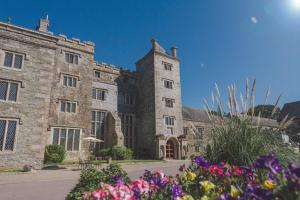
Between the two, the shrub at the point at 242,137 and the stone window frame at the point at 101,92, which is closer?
the shrub at the point at 242,137

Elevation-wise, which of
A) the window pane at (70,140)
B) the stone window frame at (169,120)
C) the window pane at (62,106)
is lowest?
the window pane at (70,140)

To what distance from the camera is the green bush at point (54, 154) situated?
17469mm

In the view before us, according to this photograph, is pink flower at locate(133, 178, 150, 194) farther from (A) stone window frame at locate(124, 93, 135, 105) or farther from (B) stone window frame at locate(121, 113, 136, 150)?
(A) stone window frame at locate(124, 93, 135, 105)

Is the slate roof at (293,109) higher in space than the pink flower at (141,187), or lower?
higher

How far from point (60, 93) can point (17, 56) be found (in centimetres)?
582

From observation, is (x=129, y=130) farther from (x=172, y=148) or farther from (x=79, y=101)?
(x=79, y=101)

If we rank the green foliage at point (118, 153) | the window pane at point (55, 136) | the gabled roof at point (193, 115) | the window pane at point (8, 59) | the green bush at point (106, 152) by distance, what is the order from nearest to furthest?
the window pane at point (8, 59) → the window pane at point (55, 136) → the green foliage at point (118, 153) → the green bush at point (106, 152) → the gabled roof at point (193, 115)

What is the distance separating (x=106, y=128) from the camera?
24.1 metres

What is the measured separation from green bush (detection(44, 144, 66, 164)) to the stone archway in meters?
12.0

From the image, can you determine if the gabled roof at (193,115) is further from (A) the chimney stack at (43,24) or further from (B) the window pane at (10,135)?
(B) the window pane at (10,135)

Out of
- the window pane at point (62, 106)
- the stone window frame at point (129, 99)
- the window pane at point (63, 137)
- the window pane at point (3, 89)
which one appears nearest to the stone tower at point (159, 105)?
the stone window frame at point (129, 99)

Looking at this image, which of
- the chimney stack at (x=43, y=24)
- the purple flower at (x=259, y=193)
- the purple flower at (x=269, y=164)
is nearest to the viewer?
the purple flower at (x=259, y=193)

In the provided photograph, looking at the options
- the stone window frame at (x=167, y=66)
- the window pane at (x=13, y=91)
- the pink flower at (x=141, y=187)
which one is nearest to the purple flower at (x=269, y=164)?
the pink flower at (x=141, y=187)

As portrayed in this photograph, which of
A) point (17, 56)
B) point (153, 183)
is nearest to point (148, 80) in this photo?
point (17, 56)
